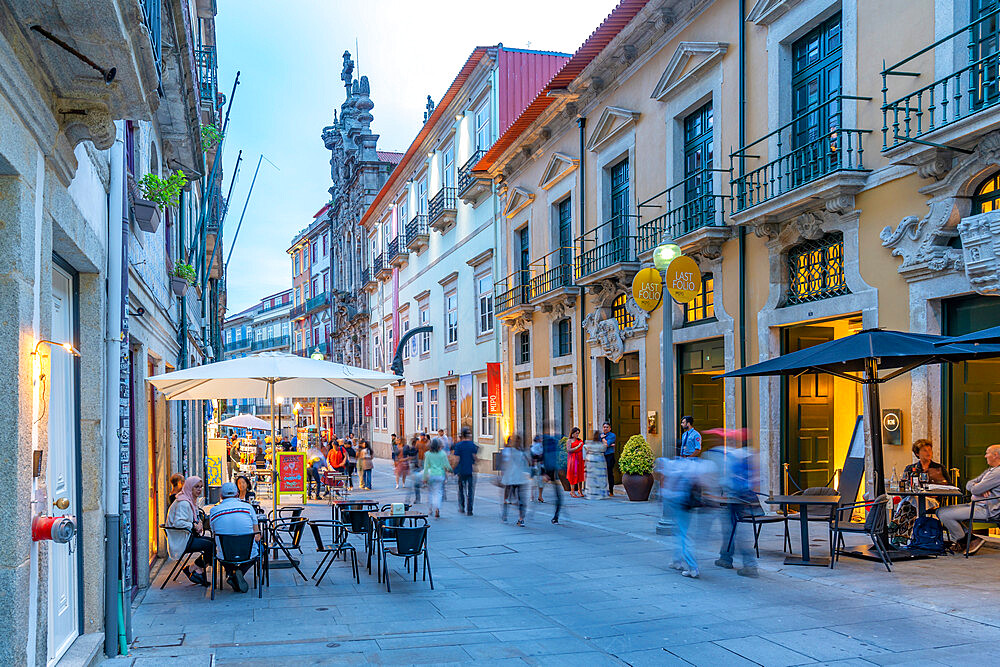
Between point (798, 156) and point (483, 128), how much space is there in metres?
16.8

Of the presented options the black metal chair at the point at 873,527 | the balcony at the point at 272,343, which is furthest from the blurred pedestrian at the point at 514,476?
the balcony at the point at 272,343

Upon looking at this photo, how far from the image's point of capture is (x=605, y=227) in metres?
20.2

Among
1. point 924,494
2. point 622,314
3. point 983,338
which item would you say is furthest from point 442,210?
point 983,338

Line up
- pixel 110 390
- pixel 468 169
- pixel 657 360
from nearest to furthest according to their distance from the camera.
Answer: pixel 110 390, pixel 657 360, pixel 468 169

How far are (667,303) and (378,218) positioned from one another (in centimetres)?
3596

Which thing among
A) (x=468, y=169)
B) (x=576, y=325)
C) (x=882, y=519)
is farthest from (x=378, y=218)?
(x=882, y=519)

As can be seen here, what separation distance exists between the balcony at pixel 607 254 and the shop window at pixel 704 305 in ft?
5.34

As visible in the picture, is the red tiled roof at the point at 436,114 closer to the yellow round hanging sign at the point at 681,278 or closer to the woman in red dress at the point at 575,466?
the woman in red dress at the point at 575,466

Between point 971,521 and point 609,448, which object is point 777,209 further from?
point 609,448

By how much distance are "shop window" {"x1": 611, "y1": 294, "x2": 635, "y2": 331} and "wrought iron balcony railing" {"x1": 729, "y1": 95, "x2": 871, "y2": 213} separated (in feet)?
15.2

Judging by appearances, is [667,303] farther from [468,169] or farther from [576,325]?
[468,169]

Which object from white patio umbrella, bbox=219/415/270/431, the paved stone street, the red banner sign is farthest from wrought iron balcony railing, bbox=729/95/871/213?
white patio umbrella, bbox=219/415/270/431

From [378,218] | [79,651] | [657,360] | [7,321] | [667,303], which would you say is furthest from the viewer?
[378,218]

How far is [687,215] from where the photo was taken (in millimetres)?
16594
